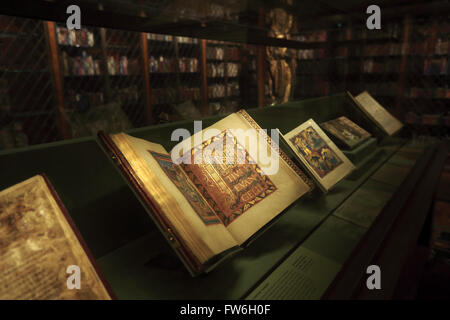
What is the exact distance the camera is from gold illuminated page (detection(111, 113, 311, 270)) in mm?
590

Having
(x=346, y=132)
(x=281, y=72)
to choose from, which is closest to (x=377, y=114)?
(x=346, y=132)

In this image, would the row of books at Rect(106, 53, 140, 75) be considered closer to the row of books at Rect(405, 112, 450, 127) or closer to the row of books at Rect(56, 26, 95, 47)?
the row of books at Rect(56, 26, 95, 47)

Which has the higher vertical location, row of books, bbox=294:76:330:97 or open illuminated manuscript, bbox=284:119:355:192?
row of books, bbox=294:76:330:97

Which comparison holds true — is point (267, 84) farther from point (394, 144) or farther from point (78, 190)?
point (78, 190)

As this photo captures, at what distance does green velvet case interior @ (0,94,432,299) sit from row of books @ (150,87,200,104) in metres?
3.36

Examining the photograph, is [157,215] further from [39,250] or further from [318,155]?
[318,155]

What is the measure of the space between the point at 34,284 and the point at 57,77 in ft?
9.95

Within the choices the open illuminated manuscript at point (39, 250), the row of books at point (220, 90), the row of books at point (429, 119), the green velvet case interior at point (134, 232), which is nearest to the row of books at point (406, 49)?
the row of books at point (429, 119)

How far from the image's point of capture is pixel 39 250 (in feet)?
1.66

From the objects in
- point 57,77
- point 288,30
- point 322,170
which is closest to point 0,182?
point 322,170

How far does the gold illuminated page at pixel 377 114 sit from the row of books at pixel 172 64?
9.75 feet

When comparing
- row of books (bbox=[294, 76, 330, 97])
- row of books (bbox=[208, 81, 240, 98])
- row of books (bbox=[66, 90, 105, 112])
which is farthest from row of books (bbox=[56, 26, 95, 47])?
row of books (bbox=[294, 76, 330, 97])

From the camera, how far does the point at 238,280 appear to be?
644 mm

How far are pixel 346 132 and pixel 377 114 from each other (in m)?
0.45
